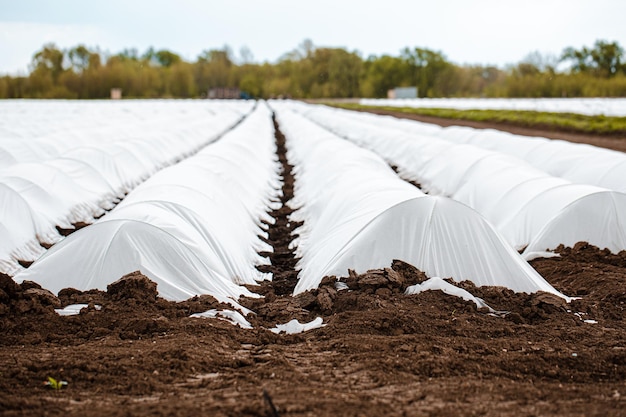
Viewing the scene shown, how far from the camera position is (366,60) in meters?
106

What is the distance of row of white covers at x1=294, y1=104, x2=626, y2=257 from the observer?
10.0m

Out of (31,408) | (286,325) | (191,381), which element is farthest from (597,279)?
(31,408)

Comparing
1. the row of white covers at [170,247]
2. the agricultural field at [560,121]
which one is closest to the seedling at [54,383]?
the row of white covers at [170,247]

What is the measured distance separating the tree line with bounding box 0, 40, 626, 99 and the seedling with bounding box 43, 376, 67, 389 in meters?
66.9

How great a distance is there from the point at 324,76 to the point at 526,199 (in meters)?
95.3

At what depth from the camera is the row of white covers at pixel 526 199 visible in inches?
395

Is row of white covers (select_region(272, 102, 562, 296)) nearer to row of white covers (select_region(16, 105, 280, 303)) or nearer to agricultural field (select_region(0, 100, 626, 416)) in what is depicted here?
agricultural field (select_region(0, 100, 626, 416))

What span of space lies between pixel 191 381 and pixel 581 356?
3221mm

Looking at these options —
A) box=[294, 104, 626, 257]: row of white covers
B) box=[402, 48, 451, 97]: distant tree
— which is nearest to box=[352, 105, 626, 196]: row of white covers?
box=[294, 104, 626, 257]: row of white covers

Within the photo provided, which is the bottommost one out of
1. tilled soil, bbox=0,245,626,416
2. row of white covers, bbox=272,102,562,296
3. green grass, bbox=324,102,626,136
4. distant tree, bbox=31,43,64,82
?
tilled soil, bbox=0,245,626,416

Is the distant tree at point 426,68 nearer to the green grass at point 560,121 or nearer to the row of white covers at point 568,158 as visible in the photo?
the green grass at point 560,121

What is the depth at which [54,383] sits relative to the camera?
4.91 m

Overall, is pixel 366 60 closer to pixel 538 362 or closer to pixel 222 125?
pixel 222 125

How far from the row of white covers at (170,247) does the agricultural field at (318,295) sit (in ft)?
0.09
